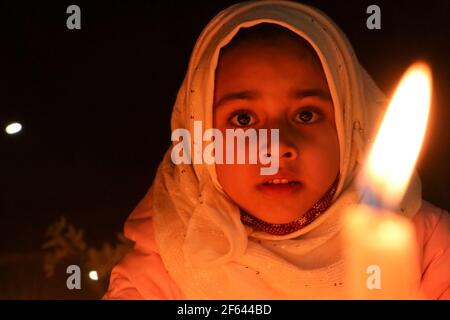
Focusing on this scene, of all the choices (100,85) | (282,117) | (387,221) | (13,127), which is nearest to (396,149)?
(387,221)

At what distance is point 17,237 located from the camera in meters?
1.88

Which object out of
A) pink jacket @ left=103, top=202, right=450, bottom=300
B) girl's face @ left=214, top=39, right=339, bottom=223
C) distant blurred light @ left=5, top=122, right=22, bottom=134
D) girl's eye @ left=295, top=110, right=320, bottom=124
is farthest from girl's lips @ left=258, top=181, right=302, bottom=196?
distant blurred light @ left=5, top=122, right=22, bottom=134

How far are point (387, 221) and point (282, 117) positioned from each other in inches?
11.6

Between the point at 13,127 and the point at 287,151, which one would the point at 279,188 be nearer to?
the point at 287,151

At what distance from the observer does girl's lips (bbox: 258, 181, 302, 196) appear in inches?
61.9

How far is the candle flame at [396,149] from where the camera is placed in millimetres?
1655

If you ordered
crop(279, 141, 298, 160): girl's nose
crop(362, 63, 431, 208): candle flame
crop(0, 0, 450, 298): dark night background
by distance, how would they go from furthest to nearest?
crop(0, 0, 450, 298): dark night background
crop(362, 63, 431, 208): candle flame
crop(279, 141, 298, 160): girl's nose

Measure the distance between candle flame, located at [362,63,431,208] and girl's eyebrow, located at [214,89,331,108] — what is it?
0.53ft

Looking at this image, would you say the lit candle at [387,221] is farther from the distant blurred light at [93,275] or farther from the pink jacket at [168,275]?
the distant blurred light at [93,275]

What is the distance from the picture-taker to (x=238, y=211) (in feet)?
5.33

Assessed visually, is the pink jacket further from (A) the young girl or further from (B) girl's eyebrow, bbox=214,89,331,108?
(B) girl's eyebrow, bbox=214,89,331,108

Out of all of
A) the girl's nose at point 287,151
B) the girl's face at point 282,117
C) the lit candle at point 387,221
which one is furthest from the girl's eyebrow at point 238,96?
the lit candle at point 387,221

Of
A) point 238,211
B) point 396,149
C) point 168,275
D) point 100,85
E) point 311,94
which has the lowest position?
point 168,275
